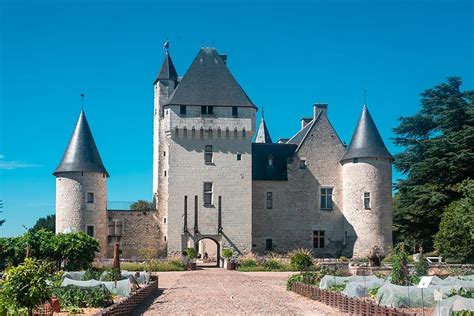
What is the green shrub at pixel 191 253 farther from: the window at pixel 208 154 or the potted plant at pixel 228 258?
the window at pixel 208 154

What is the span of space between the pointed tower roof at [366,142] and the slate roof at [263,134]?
56.1ft

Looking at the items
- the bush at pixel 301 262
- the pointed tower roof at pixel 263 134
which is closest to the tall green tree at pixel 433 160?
the bush at pixel 301 262

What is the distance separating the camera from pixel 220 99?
40219 mm

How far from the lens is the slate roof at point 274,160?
42469 mm

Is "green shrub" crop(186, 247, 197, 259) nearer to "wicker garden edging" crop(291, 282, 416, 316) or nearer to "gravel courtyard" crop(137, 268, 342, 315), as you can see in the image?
"gravel courtyard" crop(137, 268, 342, 315)

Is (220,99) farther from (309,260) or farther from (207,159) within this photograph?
(309,260)

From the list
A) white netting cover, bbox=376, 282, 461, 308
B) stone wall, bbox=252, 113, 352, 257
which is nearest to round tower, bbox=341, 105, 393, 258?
stone wall, bbox=252, 113, 352, 257

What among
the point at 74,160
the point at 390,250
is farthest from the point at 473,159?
the point at 74,160

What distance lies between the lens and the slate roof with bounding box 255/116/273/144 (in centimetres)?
5844

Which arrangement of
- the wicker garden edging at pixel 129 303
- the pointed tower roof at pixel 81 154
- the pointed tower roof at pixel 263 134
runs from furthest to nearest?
the pointed tower roof at pixel 263 134 → the pointed tower roof at pixel 81 154 → the wicker garden edging at pixel 129 303

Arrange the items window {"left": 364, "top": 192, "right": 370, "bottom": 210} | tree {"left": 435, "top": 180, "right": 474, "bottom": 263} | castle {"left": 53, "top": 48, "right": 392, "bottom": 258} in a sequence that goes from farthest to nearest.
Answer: window {"left": 364, "top": 192, "right": 370, "bottom": 210}
castle {"left": 53, "top": 48, "right": 392, "bottom": 258}
tree {"left": 435, "top": 180, "right": 474, "bottom": 263}

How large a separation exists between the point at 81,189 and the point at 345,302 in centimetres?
2396

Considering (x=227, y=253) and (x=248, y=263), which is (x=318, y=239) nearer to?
(x=227, y=253)

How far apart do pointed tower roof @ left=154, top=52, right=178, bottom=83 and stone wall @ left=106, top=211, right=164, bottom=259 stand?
809 cm
